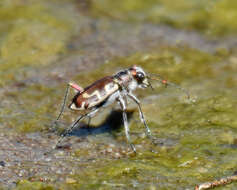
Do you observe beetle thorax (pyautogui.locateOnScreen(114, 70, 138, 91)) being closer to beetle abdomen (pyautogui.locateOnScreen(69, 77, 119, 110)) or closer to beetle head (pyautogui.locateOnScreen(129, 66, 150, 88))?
beetle head (pyautogui.locateOnScreen(129, 66, 150, 88))

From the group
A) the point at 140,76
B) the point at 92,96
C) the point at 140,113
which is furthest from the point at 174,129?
the point at 92,96

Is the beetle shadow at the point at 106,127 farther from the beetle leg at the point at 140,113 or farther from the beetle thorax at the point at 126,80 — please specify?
the beetle thorax at the point at 126,80

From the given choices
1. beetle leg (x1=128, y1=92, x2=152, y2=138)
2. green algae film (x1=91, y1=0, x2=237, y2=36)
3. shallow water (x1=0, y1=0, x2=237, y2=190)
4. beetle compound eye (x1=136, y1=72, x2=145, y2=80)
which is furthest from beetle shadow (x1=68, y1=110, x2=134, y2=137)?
green algae film (x1=91, y1=0, x2=237, y2=36)

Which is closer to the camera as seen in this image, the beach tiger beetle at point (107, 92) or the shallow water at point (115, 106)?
the shallow water at point (115, 106)

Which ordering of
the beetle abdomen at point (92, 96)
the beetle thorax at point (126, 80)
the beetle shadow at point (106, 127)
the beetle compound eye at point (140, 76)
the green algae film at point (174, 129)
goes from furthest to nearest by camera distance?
the beetle shadow at point (106, 127) → the beetle compound eye at point (140, 76) → the beetle thorax at point (126, 80) → the beetle abdomen at point (92, 96) → the green algae film at point (174, 129)

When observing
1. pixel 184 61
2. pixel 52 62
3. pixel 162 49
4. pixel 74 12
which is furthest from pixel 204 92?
pixel 74 12

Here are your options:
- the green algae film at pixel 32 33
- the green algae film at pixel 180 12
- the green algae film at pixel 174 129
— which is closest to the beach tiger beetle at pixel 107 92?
the green algae film at pixel 174 129

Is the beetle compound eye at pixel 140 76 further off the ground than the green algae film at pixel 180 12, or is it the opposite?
the green algae film at pixel 180 12

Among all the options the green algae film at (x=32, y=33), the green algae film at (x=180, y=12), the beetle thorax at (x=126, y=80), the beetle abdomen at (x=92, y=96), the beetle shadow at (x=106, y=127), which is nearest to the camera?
the beetle abdomen at (x=92, y=96)
